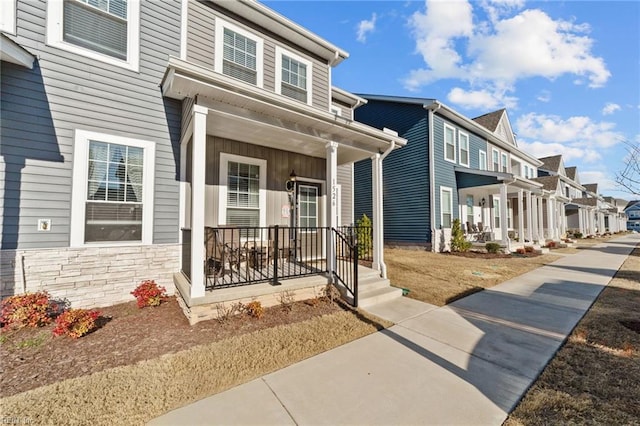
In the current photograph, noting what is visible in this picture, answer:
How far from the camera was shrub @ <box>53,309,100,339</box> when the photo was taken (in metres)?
3.54

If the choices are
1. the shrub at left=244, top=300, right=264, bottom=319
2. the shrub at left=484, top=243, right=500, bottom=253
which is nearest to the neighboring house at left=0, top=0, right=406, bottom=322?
the shrub at left=244, top=300, right=264, bottom=319

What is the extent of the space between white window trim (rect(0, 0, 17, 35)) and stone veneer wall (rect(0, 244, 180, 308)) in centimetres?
349

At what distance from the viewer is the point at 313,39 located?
752 cm

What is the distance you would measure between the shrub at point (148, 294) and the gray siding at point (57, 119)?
2.97 ft

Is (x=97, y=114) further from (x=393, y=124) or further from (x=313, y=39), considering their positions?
(x=393, y=124)

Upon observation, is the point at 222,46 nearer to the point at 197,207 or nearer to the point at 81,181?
the point at 81,181

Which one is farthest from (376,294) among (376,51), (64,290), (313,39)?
(376,51)

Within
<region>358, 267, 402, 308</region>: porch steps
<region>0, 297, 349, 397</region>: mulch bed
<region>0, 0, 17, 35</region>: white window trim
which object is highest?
<region>0, 0, 17, 35</region>: white window trim

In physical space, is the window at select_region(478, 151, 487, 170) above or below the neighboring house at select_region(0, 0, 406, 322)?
above

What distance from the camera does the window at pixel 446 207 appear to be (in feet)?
40.8

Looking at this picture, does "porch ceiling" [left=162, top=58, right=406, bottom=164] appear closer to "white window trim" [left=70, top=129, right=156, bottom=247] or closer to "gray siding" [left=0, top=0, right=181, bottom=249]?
"gray siding" [left=0, top=0, right=181, bottom=249]

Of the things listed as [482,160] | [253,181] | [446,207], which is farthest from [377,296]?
[482,160]

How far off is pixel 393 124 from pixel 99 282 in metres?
13.0

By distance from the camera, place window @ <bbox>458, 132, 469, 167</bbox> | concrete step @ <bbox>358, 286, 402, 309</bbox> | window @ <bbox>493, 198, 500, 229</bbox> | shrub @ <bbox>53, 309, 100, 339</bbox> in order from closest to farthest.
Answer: shrub @ <bbox>53, 309, 100, 339</bbox> < concrete step @ <bbox>358, 286, 402, 309</bbox> < window @ <bbox>458, 132, 469, 167</bbox> < window @ <bbox>493, 198, 500, 229</bbox>
